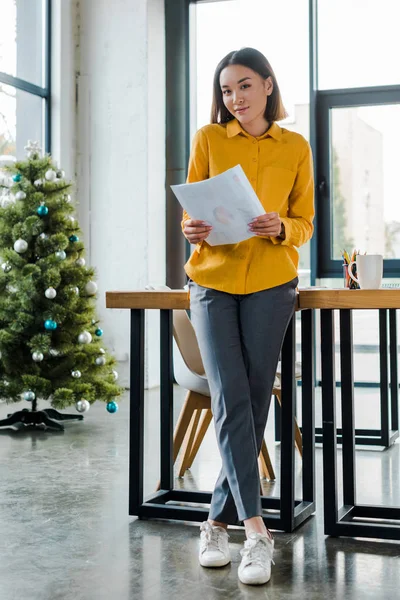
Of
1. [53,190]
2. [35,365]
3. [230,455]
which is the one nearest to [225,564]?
[230,455]

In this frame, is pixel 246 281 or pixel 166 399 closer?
pixel 246 281

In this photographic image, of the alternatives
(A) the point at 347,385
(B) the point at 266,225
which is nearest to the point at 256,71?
(B) the point at 266,225

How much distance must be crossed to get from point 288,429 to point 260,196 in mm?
706

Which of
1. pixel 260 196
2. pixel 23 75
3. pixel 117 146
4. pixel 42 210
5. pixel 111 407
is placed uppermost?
pixel 23 75

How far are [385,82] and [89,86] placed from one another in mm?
2250

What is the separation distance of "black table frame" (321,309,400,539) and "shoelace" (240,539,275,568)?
0.37 m

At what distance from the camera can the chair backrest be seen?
10.8ft

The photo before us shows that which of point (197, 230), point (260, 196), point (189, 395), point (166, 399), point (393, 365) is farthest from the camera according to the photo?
point (393, 365)

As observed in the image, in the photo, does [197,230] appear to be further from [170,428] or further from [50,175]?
[50,175]

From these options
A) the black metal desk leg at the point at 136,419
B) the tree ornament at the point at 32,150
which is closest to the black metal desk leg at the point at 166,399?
the black metal desk leg at the point at 136,419

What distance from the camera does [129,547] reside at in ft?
7.94

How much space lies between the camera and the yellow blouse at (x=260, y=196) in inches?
90.4

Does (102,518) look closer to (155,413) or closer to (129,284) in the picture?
(155,413)

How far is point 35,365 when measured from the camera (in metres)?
4.59
